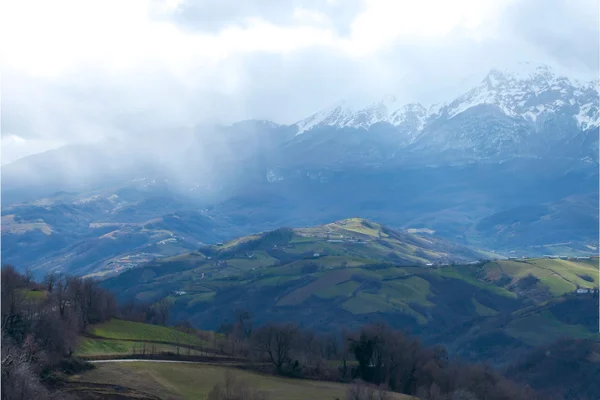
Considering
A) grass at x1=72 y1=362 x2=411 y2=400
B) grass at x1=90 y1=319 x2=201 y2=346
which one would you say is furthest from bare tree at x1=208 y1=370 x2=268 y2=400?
grass at x1=90 y1=319 x2=201 y2=346

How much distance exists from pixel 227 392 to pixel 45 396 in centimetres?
1924

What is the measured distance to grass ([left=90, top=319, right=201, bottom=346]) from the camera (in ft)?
383

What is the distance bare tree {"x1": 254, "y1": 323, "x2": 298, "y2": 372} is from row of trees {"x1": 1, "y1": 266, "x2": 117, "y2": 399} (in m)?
25.6

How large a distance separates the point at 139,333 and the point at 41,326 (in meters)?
32.2

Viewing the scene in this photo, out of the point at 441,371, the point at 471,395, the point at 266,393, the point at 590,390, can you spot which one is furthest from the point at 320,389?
the point at 590,390

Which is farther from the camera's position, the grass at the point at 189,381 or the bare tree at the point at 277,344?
the bare tree at the point at 277,344

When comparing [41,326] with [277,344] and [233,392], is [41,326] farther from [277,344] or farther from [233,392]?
[277,344]

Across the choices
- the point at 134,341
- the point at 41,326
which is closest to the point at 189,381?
the point at 41,326

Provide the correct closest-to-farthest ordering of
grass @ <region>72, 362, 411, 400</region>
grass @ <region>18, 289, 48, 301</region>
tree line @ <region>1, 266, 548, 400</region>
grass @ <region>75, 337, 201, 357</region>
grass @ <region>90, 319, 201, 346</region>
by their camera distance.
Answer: grass @ <region>72, 362, 411, 400</region> → tree line @ <region>1, 266, 548, 400</region> → grass @ <region>75, 337, 201, 357</region> → grass @ <region>18, 289, 48, 301</region> → grass @ <region>90, 319, 201, 346</region>

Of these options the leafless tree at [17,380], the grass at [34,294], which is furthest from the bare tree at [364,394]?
the grass at [34,294]

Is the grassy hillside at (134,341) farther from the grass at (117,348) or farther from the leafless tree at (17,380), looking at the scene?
the leafless tree at (17,380)

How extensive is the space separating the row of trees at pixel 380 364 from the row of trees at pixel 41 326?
2356 centimetres

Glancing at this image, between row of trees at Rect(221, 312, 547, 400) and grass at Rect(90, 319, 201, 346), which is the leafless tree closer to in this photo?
grass at Rect(90, 319, 201, 346)

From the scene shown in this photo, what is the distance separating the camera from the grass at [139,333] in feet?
383
